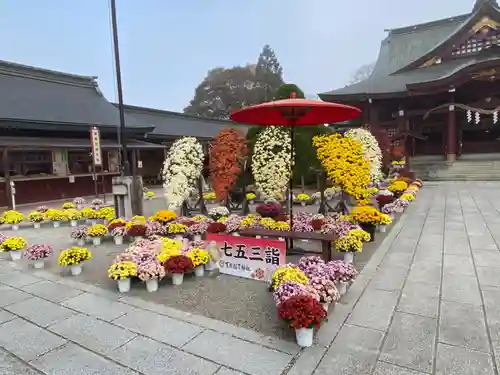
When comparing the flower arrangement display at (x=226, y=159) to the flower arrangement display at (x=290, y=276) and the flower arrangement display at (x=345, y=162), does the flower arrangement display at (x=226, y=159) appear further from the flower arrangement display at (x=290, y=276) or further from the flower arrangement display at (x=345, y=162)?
the flower arrangement display at (x=290, y=276)

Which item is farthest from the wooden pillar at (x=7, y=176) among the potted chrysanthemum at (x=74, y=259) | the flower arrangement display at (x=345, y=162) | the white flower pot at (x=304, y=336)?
the white flower pot at (x=304, y=336)

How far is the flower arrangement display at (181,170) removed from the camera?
8.47m

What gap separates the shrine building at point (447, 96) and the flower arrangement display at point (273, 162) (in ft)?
46.4

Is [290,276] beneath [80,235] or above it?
above

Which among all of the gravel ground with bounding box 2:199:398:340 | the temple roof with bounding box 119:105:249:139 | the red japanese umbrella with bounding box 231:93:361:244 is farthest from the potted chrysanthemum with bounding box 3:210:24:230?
the temple roof with bounding box 119:105:249:139

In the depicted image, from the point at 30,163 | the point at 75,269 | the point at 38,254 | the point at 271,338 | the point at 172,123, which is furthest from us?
the point at 172,123

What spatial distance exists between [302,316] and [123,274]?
2.55 m

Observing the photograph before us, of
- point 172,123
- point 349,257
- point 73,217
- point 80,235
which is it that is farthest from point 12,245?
point 172,123

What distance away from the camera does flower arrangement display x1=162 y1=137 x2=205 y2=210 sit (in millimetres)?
8469

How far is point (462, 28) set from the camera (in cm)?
1956

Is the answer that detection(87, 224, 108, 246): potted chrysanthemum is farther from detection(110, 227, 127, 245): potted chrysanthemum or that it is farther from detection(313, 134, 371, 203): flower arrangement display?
detection(313, 134, 371, 203): flower arrangement display

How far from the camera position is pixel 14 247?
5965 mm

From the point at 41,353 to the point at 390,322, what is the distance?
10.9 ft

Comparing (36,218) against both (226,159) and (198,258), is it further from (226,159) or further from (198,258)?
(198,258)
